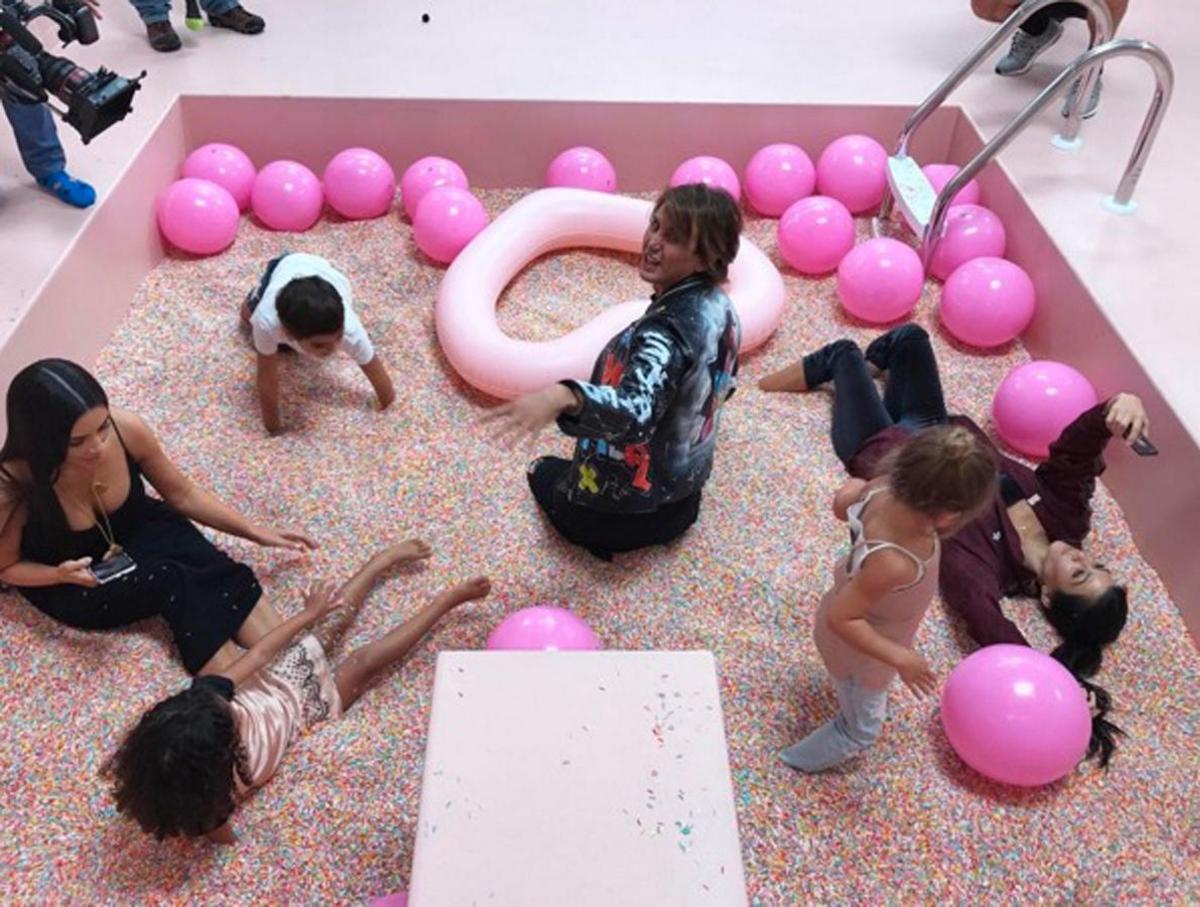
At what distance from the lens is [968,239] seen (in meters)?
2.87

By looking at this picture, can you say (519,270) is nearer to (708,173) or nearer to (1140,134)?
(708,173)

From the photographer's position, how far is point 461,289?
2570mm

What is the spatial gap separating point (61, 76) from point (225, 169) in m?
0.79

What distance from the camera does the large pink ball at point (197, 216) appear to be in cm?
281

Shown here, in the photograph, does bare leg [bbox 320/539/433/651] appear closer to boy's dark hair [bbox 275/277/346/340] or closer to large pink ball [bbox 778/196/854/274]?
boy's dark hair [bbox 275/277/346/340]

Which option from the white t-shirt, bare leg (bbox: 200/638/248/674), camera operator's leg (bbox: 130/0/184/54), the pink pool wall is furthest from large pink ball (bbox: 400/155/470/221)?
bare leg (bbox: 200/638/248/674)

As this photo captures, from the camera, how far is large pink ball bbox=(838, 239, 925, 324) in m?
2.69

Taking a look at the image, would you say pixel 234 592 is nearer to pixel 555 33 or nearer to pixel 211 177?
pixel 211 177

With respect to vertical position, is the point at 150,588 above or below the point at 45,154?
below

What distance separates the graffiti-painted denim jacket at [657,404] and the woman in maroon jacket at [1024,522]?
1.65 ft

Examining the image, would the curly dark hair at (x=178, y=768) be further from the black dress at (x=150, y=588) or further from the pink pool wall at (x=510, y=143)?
the pink pool wall at (x=510, y=143)

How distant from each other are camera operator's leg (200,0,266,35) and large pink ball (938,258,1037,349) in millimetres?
2461

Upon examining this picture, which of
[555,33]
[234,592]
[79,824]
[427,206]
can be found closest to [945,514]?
[234,592]

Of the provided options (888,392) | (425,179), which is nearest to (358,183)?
(425,179)
